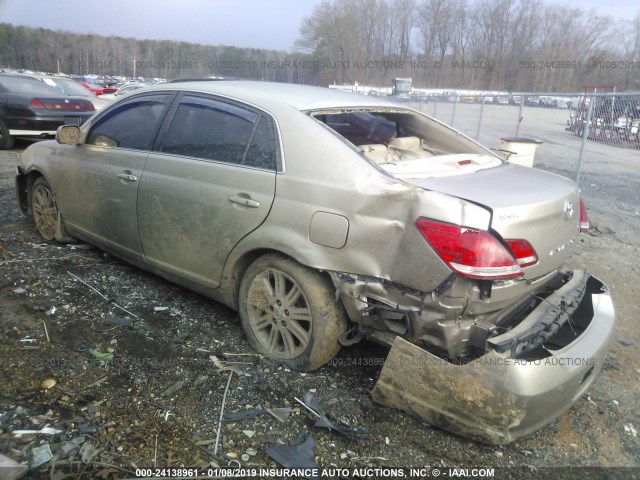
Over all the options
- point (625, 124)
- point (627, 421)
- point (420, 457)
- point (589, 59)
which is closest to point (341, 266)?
point (420, 457)

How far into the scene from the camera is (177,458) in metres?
2.24

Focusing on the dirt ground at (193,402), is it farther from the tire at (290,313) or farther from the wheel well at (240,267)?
the wheel well at (240,267)

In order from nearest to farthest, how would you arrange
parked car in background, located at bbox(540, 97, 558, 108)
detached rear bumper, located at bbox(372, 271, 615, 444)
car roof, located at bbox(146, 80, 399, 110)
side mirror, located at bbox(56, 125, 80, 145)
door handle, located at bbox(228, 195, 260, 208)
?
detached rear bumper, located at bbox(372, 271, 615, 444)
door handle, located at bbox(228, 195, 260, 208)
car roof, located at bbox(146, 80, 399, 110)
side mirror, located at bbox(56, 125, 80, 145)
parked car in background, located at bbox(540, 97, 558, 108)

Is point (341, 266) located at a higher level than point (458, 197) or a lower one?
lower

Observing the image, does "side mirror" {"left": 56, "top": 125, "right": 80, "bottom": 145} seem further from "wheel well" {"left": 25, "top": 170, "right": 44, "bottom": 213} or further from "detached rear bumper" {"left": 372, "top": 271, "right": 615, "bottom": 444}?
"detached rear bumper" {"left": 372, "top": 271, "right": 615, "bottom": 444}

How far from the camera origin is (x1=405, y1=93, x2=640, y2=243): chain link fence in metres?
7.57

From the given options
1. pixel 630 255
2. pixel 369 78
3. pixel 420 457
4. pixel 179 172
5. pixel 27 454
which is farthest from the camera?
pixel 369 78

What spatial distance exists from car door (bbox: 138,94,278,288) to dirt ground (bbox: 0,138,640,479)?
1.69 ft

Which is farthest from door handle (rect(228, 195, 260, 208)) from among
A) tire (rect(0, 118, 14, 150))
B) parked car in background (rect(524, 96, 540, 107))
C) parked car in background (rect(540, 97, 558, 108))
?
parked car in background (rect(540, 97, 558, 108))

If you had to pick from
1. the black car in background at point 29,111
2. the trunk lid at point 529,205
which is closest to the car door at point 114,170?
the trunk lid at point 529,205

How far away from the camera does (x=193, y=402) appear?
262 centimetres

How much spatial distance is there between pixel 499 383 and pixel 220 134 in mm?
2241

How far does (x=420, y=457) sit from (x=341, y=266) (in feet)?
3.29

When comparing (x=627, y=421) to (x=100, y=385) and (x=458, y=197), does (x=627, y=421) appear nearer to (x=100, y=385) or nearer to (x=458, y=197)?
(x=458, y=197)
